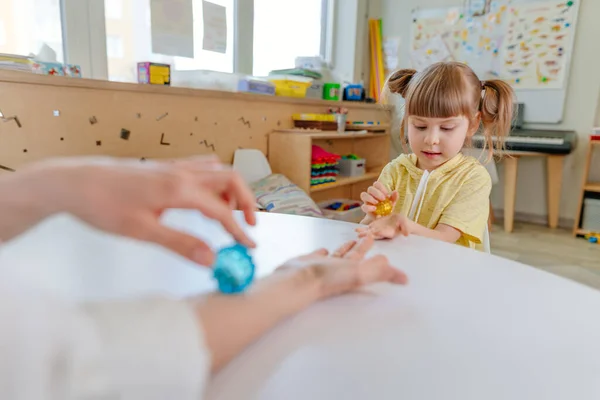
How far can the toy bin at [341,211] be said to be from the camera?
93.5 inches

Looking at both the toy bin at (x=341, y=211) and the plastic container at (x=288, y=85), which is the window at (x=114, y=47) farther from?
the toy bin at (x=341, y=211)

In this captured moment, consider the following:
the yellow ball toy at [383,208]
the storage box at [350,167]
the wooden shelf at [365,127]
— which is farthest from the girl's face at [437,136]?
the wooden shelf at [365,127]

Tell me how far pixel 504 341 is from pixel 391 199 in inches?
20.1

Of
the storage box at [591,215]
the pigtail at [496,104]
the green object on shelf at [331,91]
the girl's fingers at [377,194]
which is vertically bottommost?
the storage box at [591,215]

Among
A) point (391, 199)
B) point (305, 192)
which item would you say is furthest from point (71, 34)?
point (391, 199)

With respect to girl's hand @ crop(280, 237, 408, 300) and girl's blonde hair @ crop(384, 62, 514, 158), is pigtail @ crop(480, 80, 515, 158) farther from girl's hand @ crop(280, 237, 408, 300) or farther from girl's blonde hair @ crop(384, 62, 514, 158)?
girl's hand @ crop(280, 237, 408, 300)

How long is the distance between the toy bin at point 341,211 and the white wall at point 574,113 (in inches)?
53.3

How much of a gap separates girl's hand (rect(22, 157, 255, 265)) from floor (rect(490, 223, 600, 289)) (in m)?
2.24

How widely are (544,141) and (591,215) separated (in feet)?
1.88

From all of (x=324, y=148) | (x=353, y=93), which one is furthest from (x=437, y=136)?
(x=353, y=93)

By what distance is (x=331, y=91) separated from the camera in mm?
2885

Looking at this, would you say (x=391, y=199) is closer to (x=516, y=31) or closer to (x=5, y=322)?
(x=5, y=322)

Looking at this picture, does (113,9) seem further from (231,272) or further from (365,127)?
(231,272)

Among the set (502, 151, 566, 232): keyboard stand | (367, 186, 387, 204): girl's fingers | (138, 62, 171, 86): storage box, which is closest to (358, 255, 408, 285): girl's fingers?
(367, 186, 387, 204): girl's fingers
